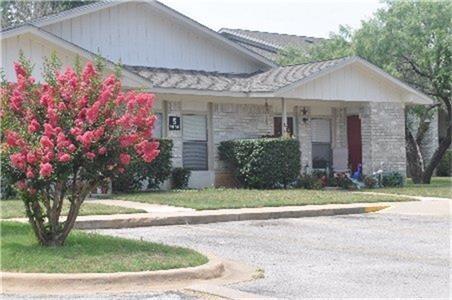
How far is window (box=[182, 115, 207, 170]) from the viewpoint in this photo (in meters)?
22.3

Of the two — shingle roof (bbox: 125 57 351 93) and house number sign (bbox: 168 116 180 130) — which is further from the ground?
shingle roof (bbox: 125 57 351 93)

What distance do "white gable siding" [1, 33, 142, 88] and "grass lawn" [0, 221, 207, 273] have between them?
348 inches

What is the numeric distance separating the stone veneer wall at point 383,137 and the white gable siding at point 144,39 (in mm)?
4734

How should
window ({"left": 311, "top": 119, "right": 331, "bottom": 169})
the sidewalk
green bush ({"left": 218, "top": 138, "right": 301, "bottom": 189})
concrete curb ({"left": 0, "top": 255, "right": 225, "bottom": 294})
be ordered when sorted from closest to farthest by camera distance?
concrete curb ({"left": 0, "top": 255, "right": 225, "bottom": 294}) → the sidewalk → green bush ({"left": 218, "top": 138, "right": 301, "bottom": 189}) → window ({"left": 311, "top": 119, "right": 331, "bottom": 169})

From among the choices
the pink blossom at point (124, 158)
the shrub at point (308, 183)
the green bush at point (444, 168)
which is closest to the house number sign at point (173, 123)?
the shrub at point (308, 183)

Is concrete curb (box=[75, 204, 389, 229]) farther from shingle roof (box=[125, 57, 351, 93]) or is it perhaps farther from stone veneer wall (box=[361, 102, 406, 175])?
stone veneer wall (box=[361, 102, 406, 175])

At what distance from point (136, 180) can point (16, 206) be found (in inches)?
206

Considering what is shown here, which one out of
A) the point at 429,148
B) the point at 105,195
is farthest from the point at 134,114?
the point at 429,148

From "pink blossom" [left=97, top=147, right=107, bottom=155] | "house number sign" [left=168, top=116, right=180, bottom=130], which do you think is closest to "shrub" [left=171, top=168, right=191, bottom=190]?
"house number sign" [left=168, top=116, right=180, bottom=130]

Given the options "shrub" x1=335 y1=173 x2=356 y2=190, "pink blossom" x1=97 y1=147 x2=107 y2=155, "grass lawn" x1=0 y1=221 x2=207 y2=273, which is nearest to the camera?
"grass lawn" x1=0 y1=221 x2=207 y2=273

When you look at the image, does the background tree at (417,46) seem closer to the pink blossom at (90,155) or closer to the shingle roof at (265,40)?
the shingle roof at (265,40)

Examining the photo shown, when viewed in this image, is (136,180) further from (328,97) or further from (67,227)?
(67,227)

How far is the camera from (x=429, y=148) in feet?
117

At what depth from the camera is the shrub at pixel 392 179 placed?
24312 millimetres
